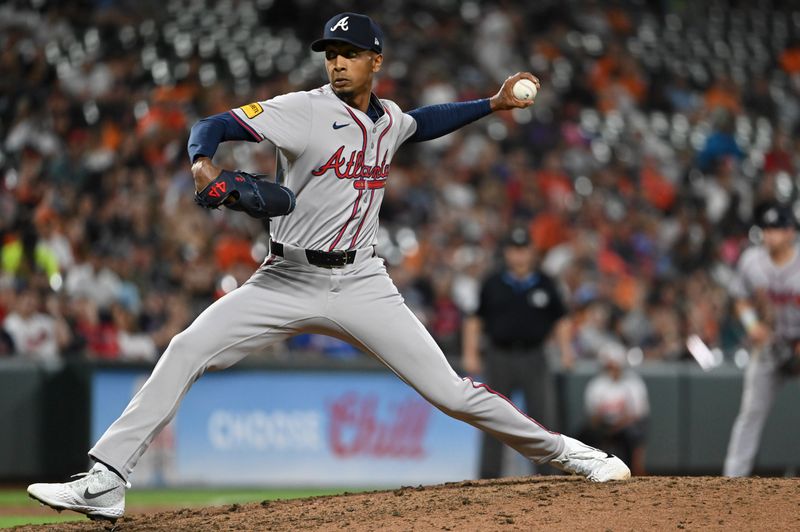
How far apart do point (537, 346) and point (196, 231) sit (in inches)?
167

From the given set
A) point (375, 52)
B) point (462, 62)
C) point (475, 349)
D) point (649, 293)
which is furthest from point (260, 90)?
point (375, 52)

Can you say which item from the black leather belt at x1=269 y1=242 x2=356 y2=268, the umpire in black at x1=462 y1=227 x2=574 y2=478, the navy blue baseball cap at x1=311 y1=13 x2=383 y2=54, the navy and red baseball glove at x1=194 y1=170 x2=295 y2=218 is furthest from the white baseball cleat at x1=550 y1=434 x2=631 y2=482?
the umpire in black at x1=462 y1=227 x2=574 y2=478

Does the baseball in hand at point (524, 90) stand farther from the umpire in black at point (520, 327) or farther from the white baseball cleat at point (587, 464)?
the umpire in black at point (520, 327)

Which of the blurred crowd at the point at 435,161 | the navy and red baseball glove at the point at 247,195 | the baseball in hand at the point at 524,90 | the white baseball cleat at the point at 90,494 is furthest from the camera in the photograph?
the blurred crowd at the point at 435,161

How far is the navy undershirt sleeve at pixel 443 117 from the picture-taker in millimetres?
5082

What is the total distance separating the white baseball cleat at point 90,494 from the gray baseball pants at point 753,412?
13.6 ft

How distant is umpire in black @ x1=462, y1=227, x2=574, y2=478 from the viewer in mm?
8562

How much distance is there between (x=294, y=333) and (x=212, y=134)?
89 centimetres

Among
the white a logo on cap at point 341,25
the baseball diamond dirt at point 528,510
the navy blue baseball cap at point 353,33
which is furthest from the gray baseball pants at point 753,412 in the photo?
the white a logo on cap at point 341,25

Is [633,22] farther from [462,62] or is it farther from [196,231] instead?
[196,231]

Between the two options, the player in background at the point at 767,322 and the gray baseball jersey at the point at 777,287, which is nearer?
the player in background at the point at 767,322

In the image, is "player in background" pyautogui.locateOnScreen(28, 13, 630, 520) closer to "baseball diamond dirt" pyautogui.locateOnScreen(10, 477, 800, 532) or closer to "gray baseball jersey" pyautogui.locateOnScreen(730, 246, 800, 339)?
"baseball diamond dirt" pyautogui.locateOnScreen(10, 477, 800, 532)

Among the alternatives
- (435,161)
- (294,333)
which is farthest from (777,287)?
(435,161)

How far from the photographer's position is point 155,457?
9703mm
